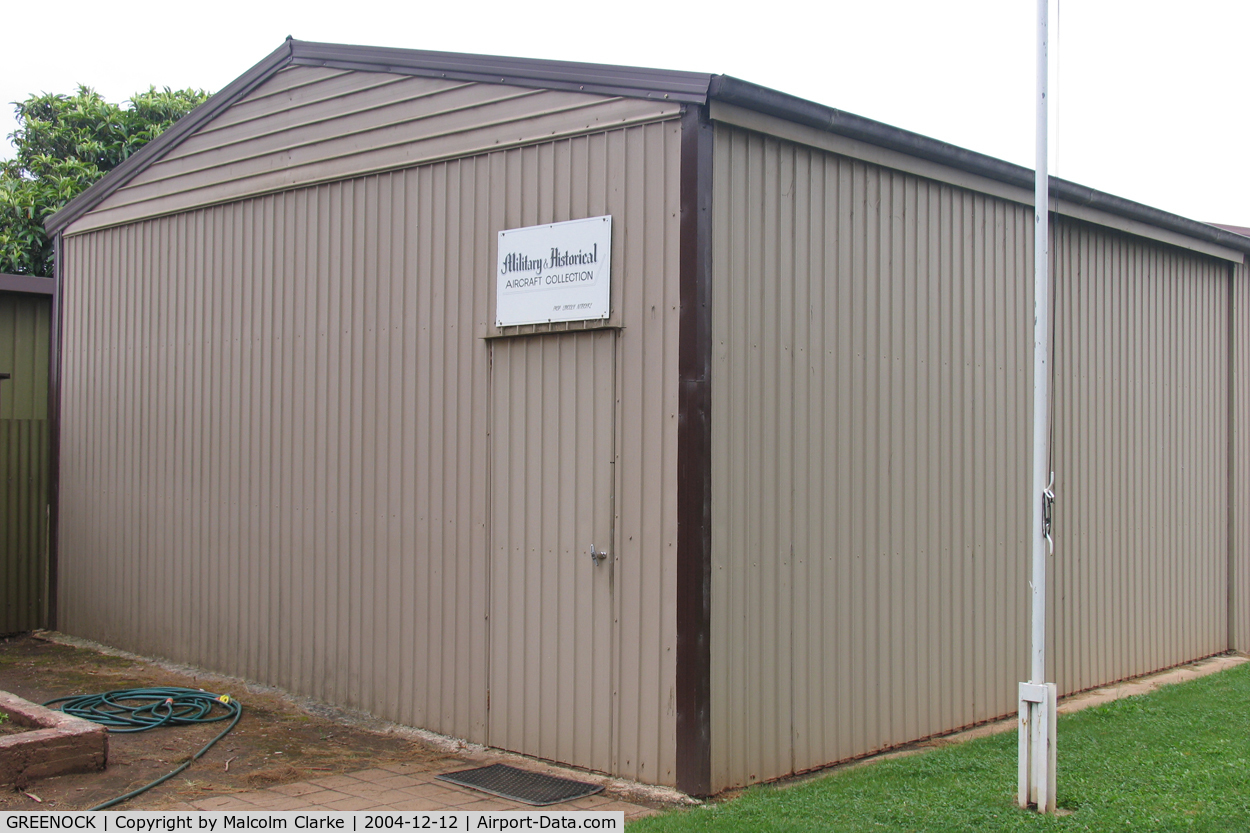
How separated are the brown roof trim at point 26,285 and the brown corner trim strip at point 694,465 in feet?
A: 24.0

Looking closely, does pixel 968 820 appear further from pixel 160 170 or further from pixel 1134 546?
pixel 160 170

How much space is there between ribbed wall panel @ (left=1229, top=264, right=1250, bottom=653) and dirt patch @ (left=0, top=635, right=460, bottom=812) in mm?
7679

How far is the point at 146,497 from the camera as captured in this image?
31.7 ft

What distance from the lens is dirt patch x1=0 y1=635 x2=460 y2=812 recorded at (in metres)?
5.81

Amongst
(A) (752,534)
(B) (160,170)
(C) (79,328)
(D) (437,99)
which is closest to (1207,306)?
(A) (752,534)

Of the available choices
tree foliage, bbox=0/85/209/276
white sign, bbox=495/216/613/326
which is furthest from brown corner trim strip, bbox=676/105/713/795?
tree foliage, bbox=0/85/209/276

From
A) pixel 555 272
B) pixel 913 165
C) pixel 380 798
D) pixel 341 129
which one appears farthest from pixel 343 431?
pixel 913 165

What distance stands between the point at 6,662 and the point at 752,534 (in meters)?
6.56

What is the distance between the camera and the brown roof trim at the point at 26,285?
10.7m

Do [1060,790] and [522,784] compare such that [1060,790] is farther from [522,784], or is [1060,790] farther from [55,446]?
[55,446]

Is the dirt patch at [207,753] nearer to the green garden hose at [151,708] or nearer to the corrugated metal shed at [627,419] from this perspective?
the green garden hose at [151,708]

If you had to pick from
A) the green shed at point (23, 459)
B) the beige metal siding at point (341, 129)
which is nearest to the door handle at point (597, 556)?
the beige metal siding at point (341, 129)

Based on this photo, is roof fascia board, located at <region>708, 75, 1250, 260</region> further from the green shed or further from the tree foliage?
the tree foliage

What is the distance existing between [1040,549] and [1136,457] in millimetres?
4850
